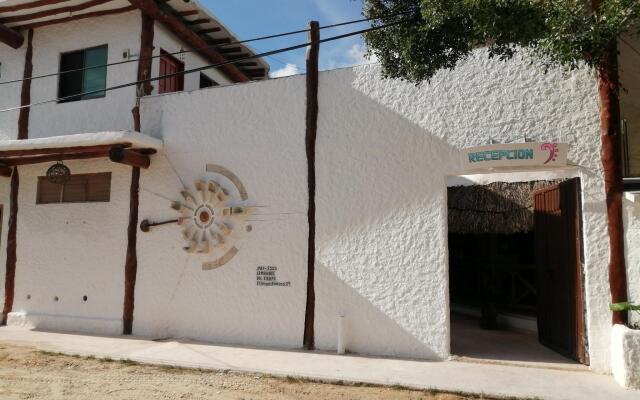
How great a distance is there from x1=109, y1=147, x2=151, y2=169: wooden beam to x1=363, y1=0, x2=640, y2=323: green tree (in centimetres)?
478

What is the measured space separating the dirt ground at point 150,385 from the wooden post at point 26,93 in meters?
5.72

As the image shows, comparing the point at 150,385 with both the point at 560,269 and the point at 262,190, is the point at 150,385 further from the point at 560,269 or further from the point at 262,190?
the point at 560,269

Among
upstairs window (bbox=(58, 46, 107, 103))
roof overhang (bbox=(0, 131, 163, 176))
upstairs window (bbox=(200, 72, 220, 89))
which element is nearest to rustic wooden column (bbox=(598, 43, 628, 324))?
roof overhang (bbox=(0, 131, 163, 176))

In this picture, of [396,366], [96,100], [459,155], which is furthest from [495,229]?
[96,100]

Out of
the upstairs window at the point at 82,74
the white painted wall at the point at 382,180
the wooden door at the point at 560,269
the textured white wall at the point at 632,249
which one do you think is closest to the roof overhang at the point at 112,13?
the upstairs window at the point at 82,74

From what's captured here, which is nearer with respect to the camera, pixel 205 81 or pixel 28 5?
pixel 28 5

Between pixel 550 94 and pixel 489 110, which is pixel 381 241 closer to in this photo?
pixel 489 110

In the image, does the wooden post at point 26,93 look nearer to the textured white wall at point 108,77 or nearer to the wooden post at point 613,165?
the textured white wall at point 108,77

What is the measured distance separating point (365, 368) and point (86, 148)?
664 centimetres

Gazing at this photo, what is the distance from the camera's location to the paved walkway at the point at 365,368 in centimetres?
568

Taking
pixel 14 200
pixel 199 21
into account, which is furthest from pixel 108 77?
pixel 14 200

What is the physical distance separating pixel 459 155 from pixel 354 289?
2589 mm

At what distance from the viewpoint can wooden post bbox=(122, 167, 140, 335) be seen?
907cm

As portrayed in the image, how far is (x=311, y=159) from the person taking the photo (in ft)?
26.4
